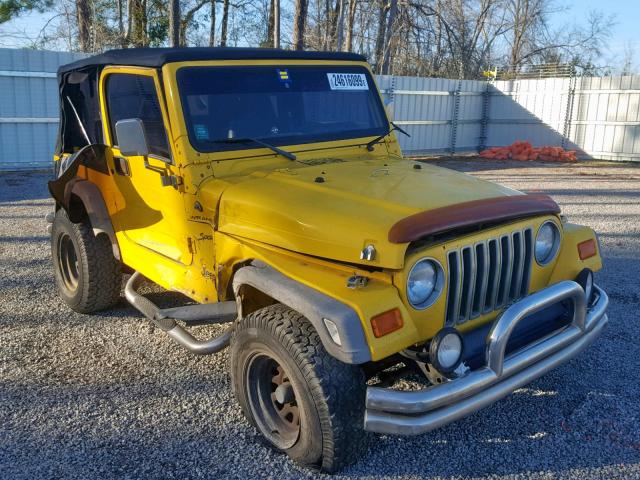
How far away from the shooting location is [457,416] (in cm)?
264

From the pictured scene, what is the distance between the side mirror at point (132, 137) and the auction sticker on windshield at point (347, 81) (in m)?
1.40

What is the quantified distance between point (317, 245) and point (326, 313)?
0.48 metres

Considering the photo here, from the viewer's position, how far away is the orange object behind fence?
1745cm

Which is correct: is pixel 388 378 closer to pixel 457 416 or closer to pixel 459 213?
pixel 457 416

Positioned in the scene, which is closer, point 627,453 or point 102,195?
point 627,453

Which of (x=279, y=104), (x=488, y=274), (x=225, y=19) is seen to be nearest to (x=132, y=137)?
(x=279, y=104)

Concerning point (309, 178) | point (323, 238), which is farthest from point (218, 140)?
point (323, 238)

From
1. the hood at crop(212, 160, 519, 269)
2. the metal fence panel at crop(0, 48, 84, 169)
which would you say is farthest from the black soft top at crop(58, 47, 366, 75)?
the metal fence panel at crop(0, 48, 84, 169)

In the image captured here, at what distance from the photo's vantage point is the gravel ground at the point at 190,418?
2990 mm

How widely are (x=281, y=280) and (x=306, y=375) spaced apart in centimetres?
47

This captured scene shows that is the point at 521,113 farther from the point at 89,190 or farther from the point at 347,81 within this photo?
the point at 89,190

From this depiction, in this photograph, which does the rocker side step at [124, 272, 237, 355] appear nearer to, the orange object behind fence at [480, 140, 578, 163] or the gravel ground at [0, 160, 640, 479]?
the gravel ground at [0, 160, 640, 479]

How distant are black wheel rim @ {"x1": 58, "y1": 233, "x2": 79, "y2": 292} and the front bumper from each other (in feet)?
11.4

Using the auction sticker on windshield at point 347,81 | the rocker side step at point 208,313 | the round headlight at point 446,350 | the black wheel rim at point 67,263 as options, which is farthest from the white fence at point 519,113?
the round headlight at point 446,350
